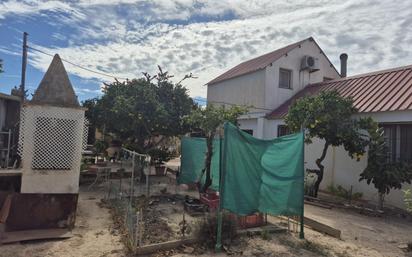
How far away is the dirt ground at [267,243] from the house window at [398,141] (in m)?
2.72

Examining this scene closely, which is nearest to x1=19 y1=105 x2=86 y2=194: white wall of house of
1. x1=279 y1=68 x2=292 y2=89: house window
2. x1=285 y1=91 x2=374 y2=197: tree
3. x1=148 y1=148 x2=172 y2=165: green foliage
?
x1=285 y1=91 x2=374 y2=197: tree

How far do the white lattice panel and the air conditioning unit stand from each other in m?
13.2

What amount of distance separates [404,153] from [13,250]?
10745 mm

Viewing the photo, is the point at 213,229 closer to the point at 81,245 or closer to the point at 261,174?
the point at 261,174

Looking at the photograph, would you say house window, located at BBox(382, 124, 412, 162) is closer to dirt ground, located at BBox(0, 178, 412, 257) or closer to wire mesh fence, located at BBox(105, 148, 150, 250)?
dirt ground, located at BBox(0, 178, 412, 257)

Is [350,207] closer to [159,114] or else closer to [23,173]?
[159,114]

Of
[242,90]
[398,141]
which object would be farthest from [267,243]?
[242,90]

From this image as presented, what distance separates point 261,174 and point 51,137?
4.45m

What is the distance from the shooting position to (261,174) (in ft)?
20.6

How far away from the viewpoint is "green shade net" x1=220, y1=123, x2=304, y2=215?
5691 mm

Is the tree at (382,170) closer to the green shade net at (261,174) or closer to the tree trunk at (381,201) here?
the tree trunk at (381,201)

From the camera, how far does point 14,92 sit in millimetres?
11344

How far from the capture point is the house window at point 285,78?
56.7 ft

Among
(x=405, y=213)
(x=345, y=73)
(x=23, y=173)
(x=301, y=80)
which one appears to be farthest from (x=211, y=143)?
(x=345, y=73)
